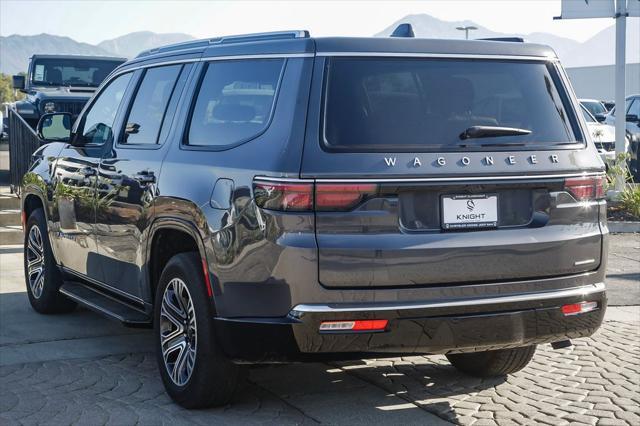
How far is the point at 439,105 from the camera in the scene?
499 centimetres

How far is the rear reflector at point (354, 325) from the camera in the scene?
4691 mm

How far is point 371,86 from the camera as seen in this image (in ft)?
16.1

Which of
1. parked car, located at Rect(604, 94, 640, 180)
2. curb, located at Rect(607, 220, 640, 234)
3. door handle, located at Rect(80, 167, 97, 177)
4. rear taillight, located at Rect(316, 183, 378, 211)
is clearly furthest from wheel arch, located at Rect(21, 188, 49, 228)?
parked car, located at Rect(604, 94, 640, 180)

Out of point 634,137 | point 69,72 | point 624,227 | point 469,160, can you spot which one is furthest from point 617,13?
point 469,160

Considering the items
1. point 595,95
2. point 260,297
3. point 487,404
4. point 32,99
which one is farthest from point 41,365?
point 595,95

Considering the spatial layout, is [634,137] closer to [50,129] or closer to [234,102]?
[50,129]

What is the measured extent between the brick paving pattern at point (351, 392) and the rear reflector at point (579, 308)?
597 millimetres

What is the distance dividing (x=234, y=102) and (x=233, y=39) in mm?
489

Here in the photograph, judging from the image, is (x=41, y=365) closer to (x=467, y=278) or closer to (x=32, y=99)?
(x=467, y=278)

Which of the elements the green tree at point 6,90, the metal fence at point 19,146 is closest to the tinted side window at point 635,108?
the metal fence at point 19,146

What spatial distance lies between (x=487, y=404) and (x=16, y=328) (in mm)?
3693

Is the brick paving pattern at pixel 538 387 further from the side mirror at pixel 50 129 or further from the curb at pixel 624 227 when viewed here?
the curb at pixel 624 227

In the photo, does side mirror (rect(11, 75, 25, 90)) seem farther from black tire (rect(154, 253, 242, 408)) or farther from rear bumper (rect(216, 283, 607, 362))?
rear bumper (rect(216, 283, 607, 362))

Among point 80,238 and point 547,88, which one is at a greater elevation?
point 547,88
